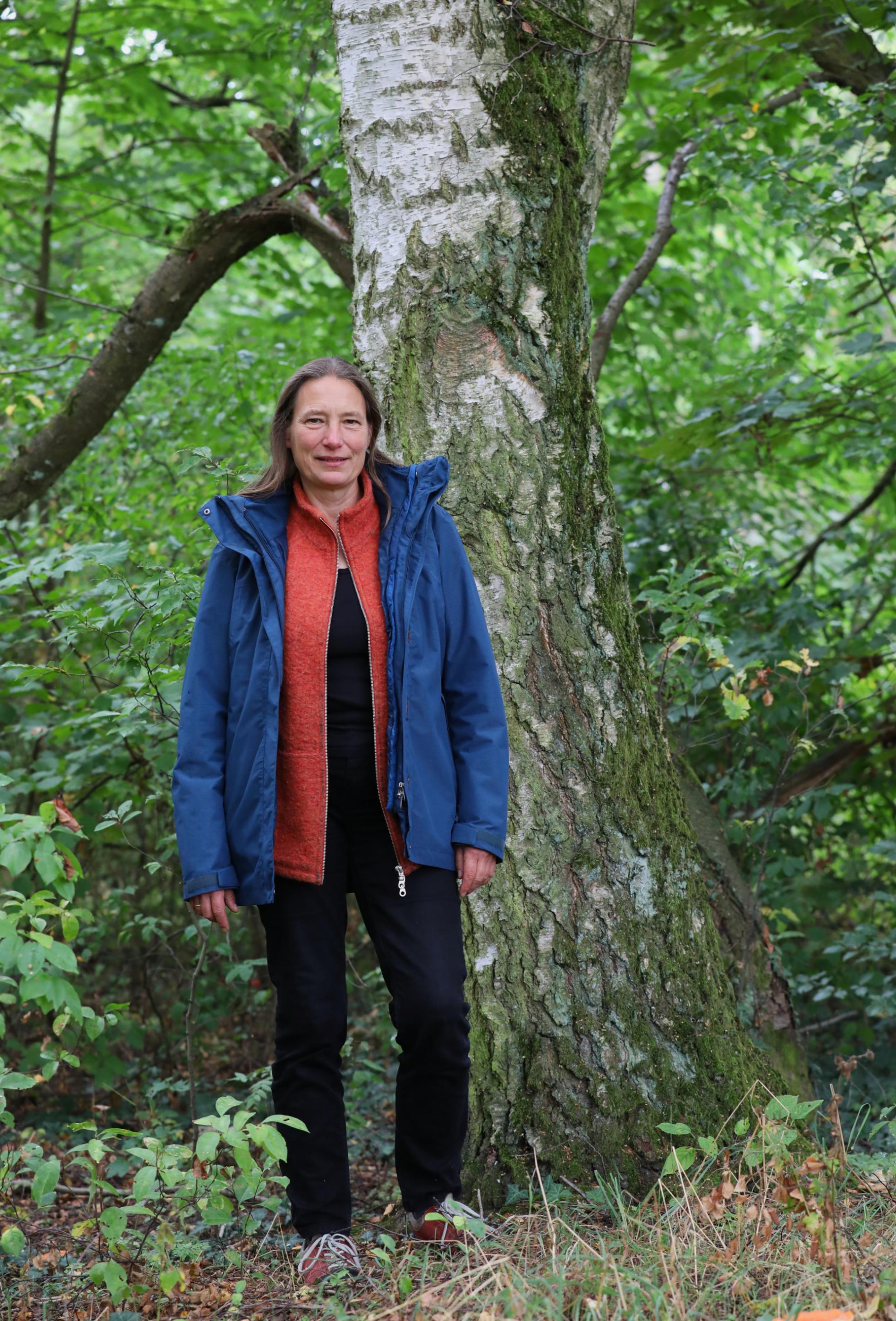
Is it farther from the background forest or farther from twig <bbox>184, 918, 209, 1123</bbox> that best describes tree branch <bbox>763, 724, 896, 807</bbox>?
twig <bbox>184, 918, 209, 1123</bbox>

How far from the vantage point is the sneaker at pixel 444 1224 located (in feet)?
8.46

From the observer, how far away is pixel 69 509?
Answer: 5.07 metres

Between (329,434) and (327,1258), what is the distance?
6.30 ft

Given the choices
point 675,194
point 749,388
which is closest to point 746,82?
point 675,194

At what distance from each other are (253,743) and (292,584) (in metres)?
0.39

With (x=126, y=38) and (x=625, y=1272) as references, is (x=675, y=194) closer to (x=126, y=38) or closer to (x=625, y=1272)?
(x=126, y=38)

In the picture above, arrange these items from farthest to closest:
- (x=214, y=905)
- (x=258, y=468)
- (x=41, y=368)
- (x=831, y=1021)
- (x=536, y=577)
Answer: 1. (x=831, y=1021)
2. (x=41, y=368)
3. (x=258, y=468)
4. (x=536, y=577)
5. (x=214, y=905)

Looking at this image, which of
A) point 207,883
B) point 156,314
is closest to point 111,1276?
point 207,883

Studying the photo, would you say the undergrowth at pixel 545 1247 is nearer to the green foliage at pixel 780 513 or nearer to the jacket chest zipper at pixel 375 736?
the jacket chest zipper at pixel 375 736

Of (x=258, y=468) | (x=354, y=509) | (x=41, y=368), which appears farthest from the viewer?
(x=41, y=368)

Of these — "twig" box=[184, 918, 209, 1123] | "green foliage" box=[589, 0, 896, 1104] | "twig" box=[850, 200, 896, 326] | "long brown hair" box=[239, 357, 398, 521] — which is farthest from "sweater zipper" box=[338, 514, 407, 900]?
"twig" box=[850, 200, 896, 326]

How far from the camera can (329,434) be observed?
2.62m

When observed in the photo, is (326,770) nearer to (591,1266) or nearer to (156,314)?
(591,1266)

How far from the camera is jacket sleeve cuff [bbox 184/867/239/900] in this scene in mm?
2445
